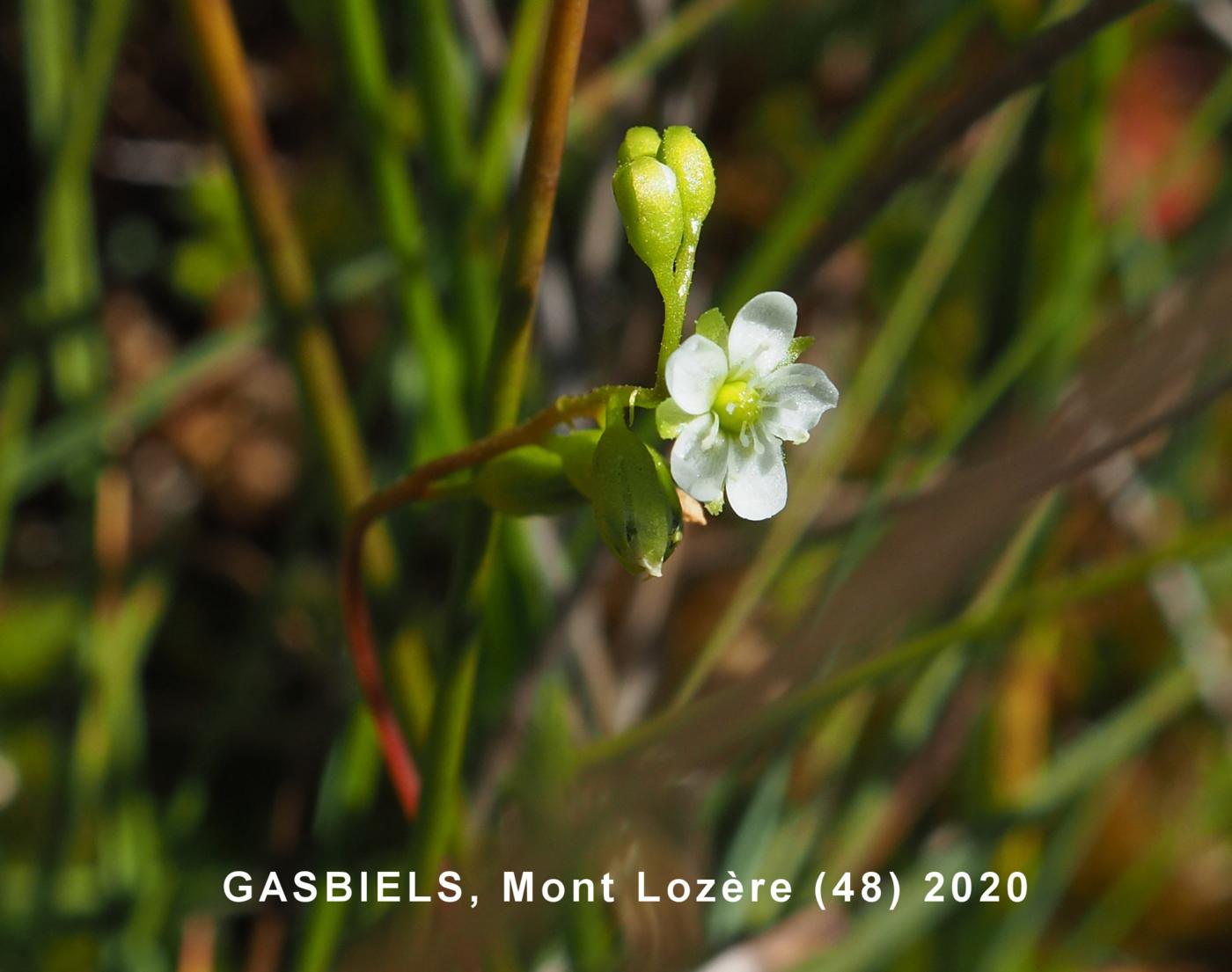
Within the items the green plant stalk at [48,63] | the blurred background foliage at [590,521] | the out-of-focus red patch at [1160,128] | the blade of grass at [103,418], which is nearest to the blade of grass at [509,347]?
the blurred background foliage at [590,521]

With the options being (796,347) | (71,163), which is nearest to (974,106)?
(796,347)

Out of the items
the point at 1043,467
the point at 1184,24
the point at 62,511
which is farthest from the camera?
the point at 1184,24

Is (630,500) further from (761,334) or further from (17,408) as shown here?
(17,408)

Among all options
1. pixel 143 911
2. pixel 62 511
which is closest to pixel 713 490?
pixel 143 911

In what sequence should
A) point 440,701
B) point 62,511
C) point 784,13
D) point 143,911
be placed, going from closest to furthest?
point 440,701 → point 143,911 → point 62,511 → point 784,13

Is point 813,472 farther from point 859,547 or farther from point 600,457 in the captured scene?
point 600,457

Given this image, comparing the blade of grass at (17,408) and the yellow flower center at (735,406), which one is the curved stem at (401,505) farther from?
the blade of grass at (17,408)

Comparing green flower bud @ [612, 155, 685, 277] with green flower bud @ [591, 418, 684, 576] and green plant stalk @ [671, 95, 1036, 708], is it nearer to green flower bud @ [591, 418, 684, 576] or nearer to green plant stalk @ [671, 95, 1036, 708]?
green flower bud @ [591, 418, 684, 576]
